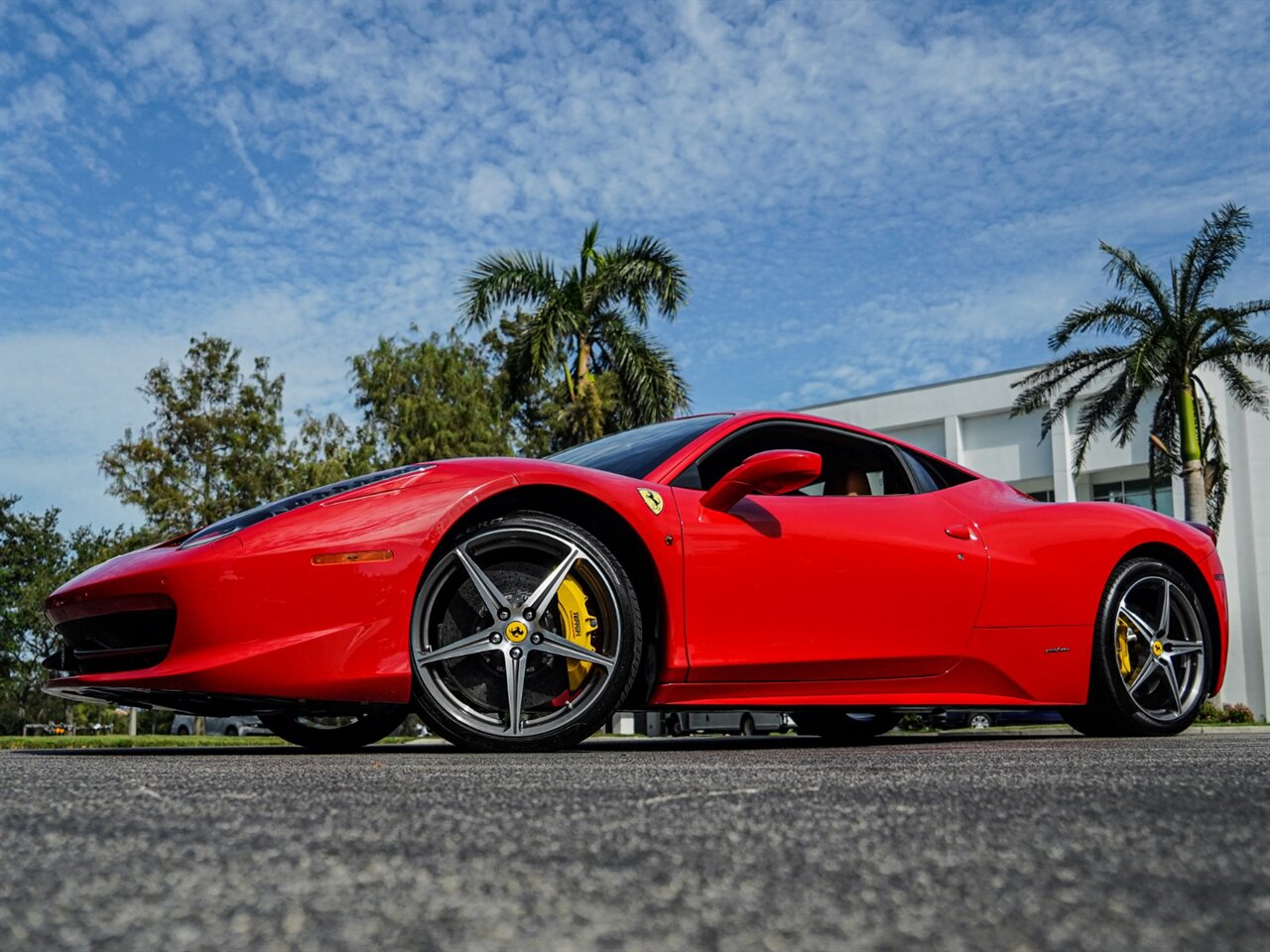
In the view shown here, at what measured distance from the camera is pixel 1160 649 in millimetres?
5363

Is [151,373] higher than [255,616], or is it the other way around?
[151,373]

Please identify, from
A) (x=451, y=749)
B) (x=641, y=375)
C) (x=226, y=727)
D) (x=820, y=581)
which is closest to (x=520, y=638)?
(x=451, y=749)

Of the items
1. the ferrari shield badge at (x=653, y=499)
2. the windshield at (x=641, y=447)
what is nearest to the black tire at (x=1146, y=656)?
the windshield at (x=641, y=447)

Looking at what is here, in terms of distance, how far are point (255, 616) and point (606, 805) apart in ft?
6.46

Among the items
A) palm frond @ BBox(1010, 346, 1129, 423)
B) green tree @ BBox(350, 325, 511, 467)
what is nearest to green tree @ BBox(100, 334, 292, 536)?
green tree @ BBox(350, 325, 511, 467)

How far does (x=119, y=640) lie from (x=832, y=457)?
2.90 m

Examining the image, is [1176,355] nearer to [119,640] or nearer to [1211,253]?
[1211,253]

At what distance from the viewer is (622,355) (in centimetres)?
2159

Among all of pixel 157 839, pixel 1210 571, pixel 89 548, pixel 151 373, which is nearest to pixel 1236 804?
pixel 157 839

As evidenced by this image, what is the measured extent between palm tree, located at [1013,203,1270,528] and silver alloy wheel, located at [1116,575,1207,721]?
1841 cm

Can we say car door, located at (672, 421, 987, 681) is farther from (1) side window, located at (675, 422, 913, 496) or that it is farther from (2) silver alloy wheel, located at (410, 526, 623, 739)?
(2) silver alloy wheel, located at (410, 526, 623, 739)

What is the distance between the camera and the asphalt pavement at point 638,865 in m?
1.00

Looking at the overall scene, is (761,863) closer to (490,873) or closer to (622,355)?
(490,873)

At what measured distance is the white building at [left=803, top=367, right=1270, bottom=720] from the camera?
33719mm
